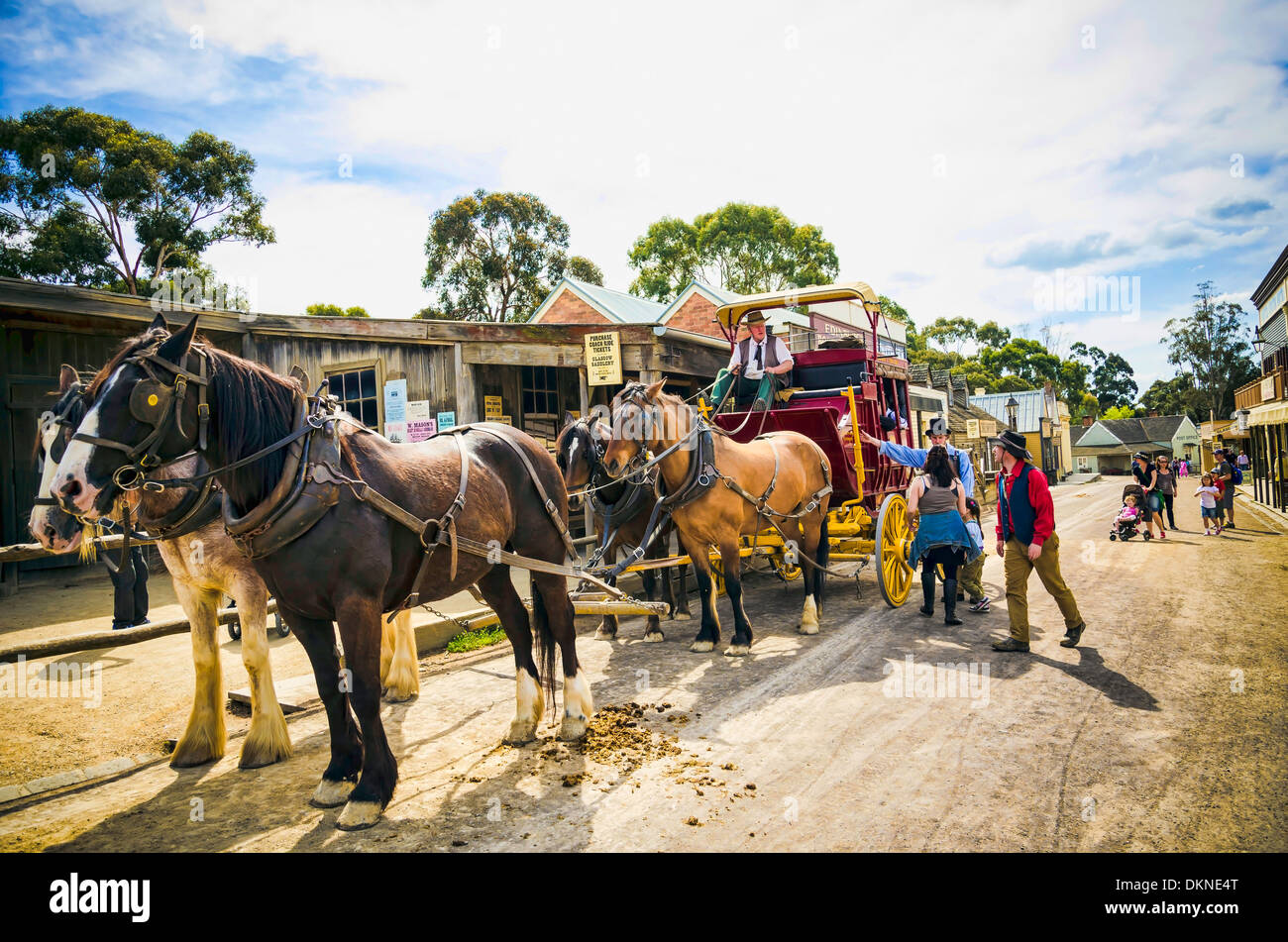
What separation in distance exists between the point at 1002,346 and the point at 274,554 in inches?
2806

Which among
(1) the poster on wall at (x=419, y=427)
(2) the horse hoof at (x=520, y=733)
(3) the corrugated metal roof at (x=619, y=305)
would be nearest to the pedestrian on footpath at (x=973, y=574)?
(2) the horse hoof at (x=520, y=733)

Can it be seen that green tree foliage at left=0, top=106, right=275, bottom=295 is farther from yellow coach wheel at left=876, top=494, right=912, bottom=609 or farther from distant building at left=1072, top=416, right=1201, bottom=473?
distant building at left=1072, top=416, right=1201, bottom=473

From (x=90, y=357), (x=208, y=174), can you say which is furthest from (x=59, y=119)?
(x=90, y=357)

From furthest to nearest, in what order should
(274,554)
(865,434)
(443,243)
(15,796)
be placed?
1. (443,243)
2. (865,434)
3. (15,796)
4. (274,554)

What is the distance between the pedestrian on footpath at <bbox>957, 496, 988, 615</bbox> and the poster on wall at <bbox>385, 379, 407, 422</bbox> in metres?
7.32

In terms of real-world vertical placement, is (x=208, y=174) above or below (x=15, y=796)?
above

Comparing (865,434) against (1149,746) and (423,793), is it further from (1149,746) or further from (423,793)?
(423,793)

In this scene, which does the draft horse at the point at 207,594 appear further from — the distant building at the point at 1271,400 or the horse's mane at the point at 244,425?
the distant building at the point at 1271,400

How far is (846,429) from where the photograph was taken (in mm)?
7734

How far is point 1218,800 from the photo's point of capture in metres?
3.29

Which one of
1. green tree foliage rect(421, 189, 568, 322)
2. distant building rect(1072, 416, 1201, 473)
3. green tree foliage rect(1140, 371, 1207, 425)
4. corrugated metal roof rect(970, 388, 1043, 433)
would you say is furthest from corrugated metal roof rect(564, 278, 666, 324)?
green tree foliage rect(1140, 371, 1207, 425)

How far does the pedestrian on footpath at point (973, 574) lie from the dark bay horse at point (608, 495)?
3.28 metres

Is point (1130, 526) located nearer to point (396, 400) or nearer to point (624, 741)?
point (624, 741)

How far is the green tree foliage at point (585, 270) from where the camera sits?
32188 mm
